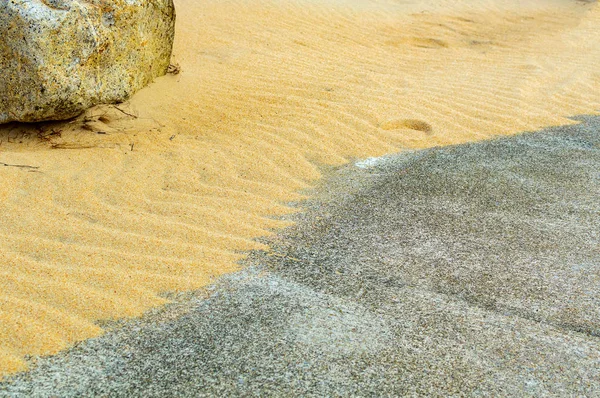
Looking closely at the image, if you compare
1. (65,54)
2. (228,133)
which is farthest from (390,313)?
(65,54)

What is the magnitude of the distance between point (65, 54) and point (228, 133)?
3.73ft

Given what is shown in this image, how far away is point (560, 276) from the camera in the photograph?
2920mm

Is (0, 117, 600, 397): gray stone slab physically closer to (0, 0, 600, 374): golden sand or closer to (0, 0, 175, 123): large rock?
(0, 0, 600, 374): golden sand

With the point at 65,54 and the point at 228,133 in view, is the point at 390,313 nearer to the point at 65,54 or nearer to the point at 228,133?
the point at 228,133

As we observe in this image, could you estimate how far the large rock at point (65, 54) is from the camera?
12.6 ft

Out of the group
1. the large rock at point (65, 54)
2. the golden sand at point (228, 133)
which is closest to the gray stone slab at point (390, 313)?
the golden sand at point (228, 133)

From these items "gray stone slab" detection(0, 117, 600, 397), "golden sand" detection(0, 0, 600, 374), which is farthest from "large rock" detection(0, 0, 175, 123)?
"gray stone slab" detection(0, 117, 600, 397)

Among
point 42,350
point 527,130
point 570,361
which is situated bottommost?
point 42,350

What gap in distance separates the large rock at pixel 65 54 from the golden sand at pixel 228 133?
218mm

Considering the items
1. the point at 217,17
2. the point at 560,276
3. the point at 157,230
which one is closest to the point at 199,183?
the point at 157,230

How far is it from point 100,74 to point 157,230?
1543mm

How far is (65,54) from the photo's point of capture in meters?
3.99

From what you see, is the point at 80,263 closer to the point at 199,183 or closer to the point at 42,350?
the point at 42,350

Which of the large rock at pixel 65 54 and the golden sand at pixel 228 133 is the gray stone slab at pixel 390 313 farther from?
the large rock at pixel 65 54
